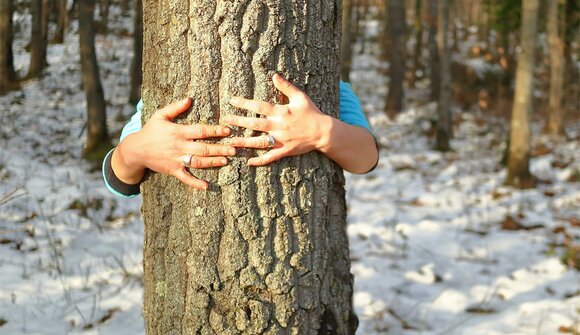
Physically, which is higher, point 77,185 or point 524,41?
point 524,41

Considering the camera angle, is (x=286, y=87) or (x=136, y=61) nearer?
(x=286, y=87)

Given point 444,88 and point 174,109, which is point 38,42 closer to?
point 444,88

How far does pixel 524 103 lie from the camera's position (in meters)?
7.73

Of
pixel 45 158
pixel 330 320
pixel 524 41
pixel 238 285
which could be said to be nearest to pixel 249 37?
pixel 238 285

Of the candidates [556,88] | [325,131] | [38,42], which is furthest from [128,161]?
[38,42]

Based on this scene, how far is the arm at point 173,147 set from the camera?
159 cm

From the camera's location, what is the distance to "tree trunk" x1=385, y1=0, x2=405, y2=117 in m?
14.2

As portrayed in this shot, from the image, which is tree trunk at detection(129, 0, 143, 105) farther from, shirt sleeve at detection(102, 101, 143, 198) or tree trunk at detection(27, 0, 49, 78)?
shirt sleeve at detection(102, 101, 143, 198)

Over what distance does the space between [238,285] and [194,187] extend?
1.08 feet

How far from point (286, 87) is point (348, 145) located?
0.29 metres

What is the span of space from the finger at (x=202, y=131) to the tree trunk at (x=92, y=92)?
26.5 ft

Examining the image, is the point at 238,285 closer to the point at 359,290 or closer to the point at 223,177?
the point at 223,177

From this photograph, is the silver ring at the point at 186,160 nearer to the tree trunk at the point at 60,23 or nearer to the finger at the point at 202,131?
the finger at the point at 202,131

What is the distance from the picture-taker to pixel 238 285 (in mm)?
1644
